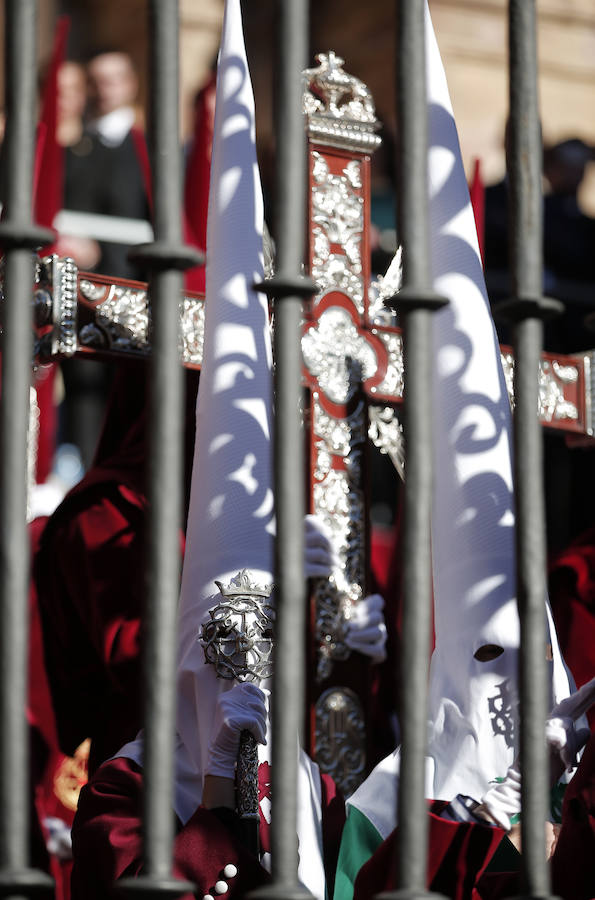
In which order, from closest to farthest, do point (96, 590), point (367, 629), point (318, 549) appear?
point (318, 549) → point (367, 629) → point (96, 590)

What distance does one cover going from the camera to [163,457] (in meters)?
2.46

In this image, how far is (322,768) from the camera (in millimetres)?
4113

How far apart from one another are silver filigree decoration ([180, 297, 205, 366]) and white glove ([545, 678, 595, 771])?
4.26 feet

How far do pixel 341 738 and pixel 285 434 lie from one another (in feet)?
5.93

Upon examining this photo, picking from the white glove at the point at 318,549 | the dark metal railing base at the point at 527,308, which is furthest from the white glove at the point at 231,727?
the dark metal railing base at the point at 527,308

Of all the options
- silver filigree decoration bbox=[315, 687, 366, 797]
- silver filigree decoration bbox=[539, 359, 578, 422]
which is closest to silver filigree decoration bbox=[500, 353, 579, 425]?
silver filigree decoration bbox=[539, 359, 578, 422]

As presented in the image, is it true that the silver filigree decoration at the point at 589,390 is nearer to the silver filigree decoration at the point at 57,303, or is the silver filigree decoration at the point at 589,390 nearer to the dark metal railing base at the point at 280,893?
the silver filigree decoration at the point at 57,303

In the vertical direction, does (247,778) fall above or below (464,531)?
below

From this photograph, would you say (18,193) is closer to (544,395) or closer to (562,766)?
(562,766)

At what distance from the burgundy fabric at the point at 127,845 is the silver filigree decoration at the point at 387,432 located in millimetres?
1196

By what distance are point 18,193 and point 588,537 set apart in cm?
264

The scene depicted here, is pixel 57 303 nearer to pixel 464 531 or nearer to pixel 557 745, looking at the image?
pixel 464 531

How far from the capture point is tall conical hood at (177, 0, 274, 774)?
3584 mm

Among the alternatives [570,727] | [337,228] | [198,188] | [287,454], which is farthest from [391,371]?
[287,454]
